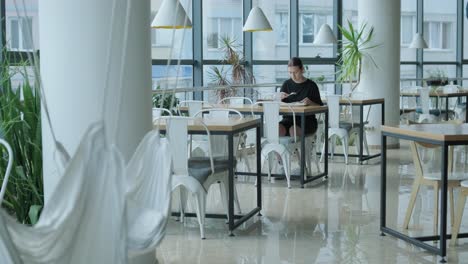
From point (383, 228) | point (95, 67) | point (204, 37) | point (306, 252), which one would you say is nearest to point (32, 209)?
point (95, 67)

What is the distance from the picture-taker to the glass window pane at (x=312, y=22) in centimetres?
1165

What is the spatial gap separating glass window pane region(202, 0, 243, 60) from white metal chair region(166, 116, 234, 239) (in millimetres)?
4977

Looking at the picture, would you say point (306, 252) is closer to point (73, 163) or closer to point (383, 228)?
point (383, 228)

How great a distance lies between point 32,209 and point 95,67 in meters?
0.82

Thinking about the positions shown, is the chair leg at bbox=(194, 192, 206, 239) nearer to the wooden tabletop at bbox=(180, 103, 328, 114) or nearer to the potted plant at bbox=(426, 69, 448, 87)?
the wooden tabletop at bbox=(180, 103, 328, 114)

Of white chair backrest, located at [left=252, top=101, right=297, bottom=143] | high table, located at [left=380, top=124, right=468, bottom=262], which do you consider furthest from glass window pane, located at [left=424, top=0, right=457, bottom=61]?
high table, located at [left=380, top=124, right=468, bottom=262]

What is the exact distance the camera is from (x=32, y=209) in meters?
3.77

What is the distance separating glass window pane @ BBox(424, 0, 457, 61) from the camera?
14242 millimetres

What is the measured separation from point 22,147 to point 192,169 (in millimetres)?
1317

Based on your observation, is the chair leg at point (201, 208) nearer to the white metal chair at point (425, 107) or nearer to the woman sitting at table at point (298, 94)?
the woman sitting at table at point (298, 94)

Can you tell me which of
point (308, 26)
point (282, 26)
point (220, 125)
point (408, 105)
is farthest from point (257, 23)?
point (408, 105)

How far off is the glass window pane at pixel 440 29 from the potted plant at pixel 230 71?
532 centimetres

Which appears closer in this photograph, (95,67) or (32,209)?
(95,67)

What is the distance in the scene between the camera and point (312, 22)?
11828 millimetres
